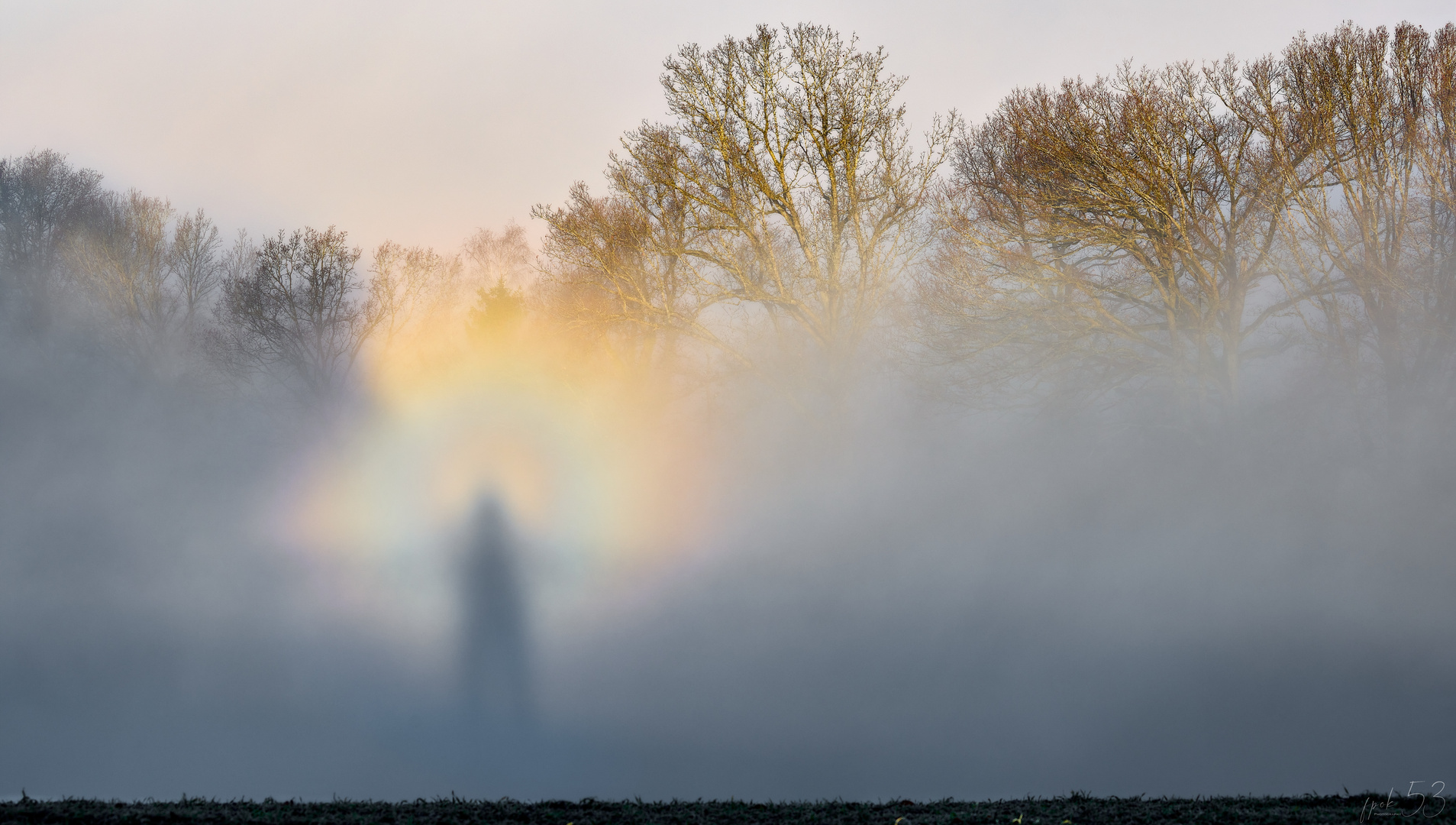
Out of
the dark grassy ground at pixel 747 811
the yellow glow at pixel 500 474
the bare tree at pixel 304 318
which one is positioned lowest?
the dark grassy ground at pixel 747 811

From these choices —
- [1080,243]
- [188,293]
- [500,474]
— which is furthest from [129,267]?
[1080,243]

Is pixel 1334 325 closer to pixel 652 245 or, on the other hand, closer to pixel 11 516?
pixel 652 245

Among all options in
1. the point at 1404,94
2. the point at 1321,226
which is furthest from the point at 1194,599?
the point at 1404,94

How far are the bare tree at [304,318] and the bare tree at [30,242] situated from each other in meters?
6.33

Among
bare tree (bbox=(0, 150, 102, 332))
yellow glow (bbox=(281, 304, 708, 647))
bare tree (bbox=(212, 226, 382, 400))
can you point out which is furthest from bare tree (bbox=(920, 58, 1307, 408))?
bare tree (bbox=(0, 150, 102, 332))

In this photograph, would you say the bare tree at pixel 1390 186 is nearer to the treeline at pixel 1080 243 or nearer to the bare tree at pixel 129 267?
the treeline at pixel 1080 243

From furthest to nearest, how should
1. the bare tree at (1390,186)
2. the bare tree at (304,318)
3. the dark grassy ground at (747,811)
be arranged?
the bare tree at (304,318)
the bare tree at (1390,186)
the dark grassy ground at (747,811)

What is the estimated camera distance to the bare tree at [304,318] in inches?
912

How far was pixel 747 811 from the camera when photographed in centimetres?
589

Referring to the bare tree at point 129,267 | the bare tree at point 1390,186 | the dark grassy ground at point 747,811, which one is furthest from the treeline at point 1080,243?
the bare tree at point 129,267

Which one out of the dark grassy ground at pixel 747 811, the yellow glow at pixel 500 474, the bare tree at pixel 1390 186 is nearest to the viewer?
the dark grassy ground at pixel 747 811

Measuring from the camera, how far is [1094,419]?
48.6ft

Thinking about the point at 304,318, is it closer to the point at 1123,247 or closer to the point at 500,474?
the point at 500,474

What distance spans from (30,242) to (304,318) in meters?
9.35
